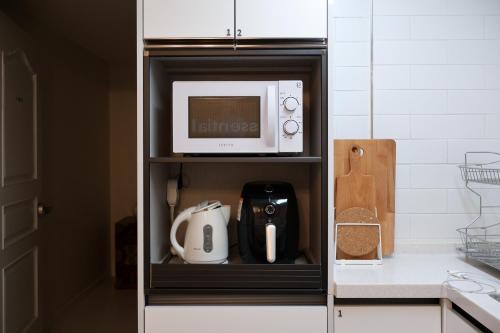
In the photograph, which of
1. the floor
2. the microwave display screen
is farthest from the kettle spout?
the floor

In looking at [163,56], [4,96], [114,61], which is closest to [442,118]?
[163,56]

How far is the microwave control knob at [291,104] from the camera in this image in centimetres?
126

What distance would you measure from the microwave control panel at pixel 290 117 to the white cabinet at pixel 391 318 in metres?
0.60

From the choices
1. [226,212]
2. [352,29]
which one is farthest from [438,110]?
[226,212]

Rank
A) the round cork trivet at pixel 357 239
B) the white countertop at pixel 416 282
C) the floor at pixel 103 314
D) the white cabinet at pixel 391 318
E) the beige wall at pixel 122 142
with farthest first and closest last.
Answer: the beige wall at pixel 122 142 < the floor at pixel 103 314 < the round cork trivet at pixel 357 239 < the white cabinet at pixel 391 318 < the white countertop at pixel 416 282

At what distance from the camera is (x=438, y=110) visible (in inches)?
65.2

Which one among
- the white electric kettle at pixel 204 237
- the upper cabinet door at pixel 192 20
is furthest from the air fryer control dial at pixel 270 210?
the upper cabinet door at pixel 192 20

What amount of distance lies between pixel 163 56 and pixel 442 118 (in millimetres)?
1265

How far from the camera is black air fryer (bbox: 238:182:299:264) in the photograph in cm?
136

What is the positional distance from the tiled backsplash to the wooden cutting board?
0.11 meters

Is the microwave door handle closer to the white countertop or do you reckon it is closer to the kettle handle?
the kettle handle

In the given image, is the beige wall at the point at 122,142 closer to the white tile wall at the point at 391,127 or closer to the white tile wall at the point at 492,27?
the white tile wall at the point at 391,127

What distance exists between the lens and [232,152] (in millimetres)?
1302

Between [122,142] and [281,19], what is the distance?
2.99m
